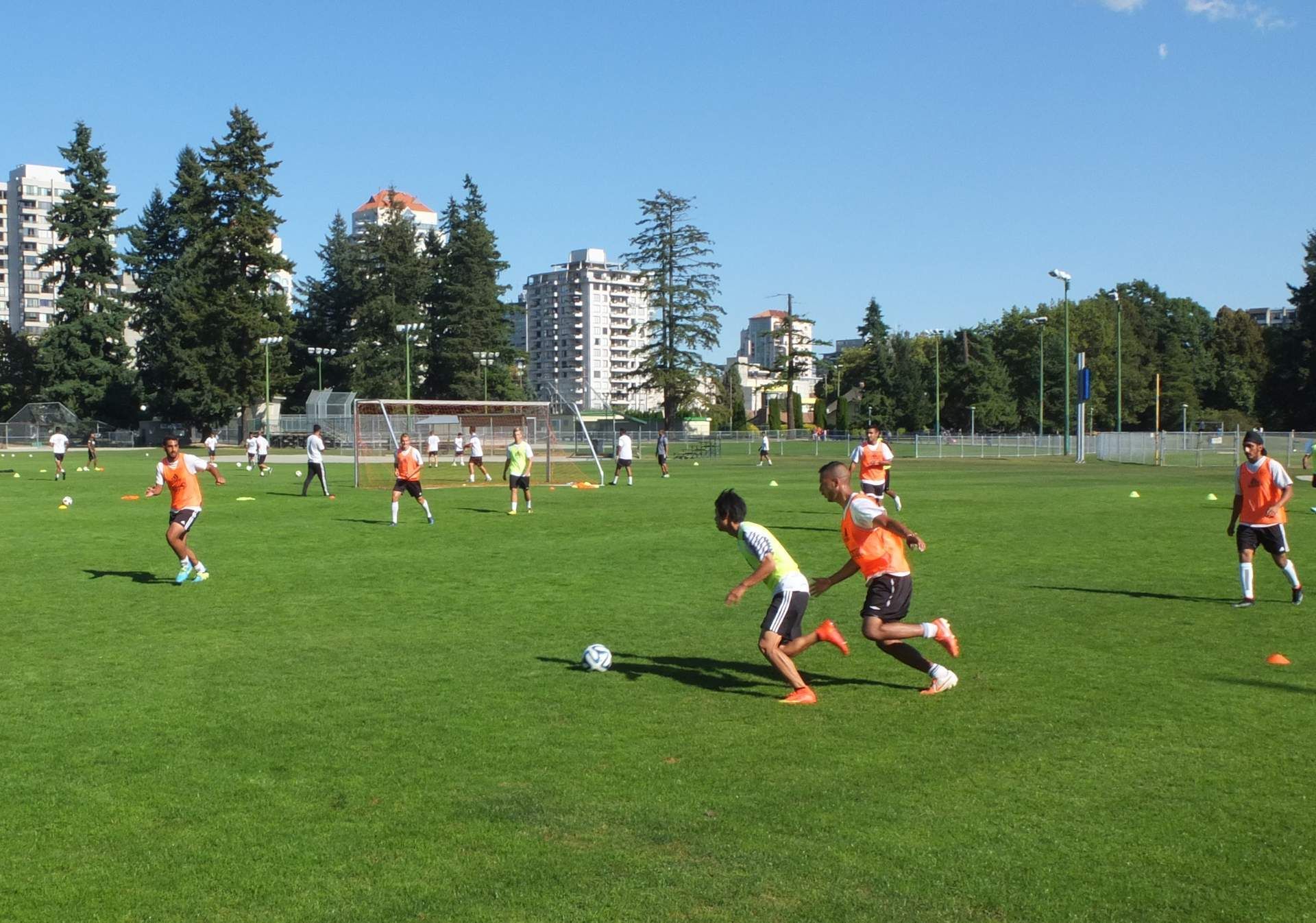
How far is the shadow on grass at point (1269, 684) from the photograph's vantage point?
8.27 meters

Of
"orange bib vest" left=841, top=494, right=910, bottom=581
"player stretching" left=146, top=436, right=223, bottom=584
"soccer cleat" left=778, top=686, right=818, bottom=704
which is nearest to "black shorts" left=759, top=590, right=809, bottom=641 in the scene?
"soccer cleat" left=778, top=686, right=818, bottom=704

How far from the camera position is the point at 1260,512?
1214 cm

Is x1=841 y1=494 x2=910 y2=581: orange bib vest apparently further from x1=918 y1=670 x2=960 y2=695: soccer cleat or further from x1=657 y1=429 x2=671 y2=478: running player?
x1=657 y1=429 x2=671 y2=478: running player

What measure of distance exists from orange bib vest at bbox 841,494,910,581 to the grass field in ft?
3.12

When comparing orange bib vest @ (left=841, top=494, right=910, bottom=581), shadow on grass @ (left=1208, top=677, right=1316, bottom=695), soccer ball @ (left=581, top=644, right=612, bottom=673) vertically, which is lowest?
shadow on grass @ (left=1208, top=677, right=1316, bottom=695)

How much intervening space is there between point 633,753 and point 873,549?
2456mm

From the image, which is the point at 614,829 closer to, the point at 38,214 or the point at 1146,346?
the point at 1146,346

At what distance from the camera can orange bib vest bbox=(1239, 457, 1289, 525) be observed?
12.0 meters

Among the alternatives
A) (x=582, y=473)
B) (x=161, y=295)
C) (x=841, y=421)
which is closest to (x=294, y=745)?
(x=582, y=473)

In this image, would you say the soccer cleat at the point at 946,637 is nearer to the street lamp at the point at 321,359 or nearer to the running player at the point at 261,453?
the running player at the point at 261,453

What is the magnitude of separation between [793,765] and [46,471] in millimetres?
44510

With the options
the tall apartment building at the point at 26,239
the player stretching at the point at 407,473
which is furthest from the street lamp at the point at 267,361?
the tall apartment building at the point at 26,239

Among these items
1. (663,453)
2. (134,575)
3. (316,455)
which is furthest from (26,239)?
(134,575)

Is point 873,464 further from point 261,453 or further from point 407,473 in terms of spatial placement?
point 261,453
